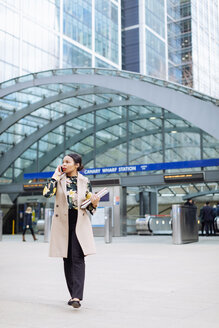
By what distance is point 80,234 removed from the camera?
476 cm

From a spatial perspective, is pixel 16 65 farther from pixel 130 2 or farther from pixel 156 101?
pixel 130 2

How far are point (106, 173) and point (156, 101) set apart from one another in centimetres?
549

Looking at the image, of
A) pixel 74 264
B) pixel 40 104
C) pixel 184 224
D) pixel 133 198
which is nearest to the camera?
pixel 74 264

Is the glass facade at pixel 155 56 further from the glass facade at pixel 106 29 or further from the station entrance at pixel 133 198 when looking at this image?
the station entrance at pixel 133 198

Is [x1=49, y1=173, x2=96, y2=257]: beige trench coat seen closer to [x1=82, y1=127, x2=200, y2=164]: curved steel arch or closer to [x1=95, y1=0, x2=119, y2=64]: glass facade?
[x1=82, y1=127, x2=200, y2=164]: curved steel arch

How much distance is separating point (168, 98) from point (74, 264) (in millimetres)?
15059

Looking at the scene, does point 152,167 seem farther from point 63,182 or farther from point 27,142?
point 63,182

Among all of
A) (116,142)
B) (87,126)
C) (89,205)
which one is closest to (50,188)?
(89,205)

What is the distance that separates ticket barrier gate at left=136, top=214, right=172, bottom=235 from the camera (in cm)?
2338

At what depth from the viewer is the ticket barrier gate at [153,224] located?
76.7 ft

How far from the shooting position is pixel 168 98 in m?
19.0

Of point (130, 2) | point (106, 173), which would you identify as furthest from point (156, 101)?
point (130, 2)

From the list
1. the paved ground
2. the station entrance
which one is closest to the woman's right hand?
the paved ground

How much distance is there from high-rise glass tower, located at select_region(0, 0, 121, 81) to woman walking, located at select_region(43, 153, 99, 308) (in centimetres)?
3658
